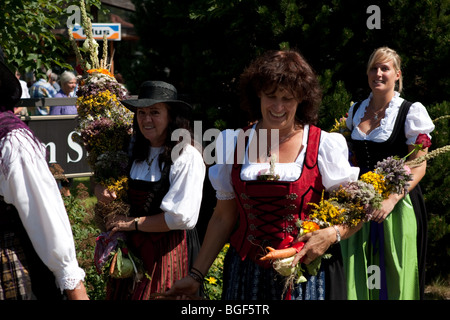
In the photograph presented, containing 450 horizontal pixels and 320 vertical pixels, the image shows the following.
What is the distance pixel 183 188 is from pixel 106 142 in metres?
0.63

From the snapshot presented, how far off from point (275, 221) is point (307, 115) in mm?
507

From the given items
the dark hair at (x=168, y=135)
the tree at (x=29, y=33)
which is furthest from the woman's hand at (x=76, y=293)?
the tree at (x=29, y=33)

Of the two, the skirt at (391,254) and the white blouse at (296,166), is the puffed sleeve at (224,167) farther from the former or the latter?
the skirt at (391,254)

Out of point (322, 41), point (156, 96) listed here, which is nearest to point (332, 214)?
point (156, 96)

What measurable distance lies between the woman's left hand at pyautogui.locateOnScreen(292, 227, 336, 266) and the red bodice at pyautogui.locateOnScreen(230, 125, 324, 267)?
0.10 m

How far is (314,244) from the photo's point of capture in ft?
9.24

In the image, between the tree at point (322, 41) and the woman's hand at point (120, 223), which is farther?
the tree at point (322, 41)

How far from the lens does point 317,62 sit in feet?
17.9

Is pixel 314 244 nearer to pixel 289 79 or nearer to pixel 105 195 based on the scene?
pixel 289 79

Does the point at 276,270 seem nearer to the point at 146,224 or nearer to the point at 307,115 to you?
the point at 307,115

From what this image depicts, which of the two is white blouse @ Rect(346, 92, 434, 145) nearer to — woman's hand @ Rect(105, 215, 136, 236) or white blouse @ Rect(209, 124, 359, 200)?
white blouse @ Rect(209, 124, 359, 200)

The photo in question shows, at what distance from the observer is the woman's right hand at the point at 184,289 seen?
302cm

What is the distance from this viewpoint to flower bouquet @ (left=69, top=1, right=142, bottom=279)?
3.59 m

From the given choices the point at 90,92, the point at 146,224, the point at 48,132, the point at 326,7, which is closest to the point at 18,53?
the point at 48,132
